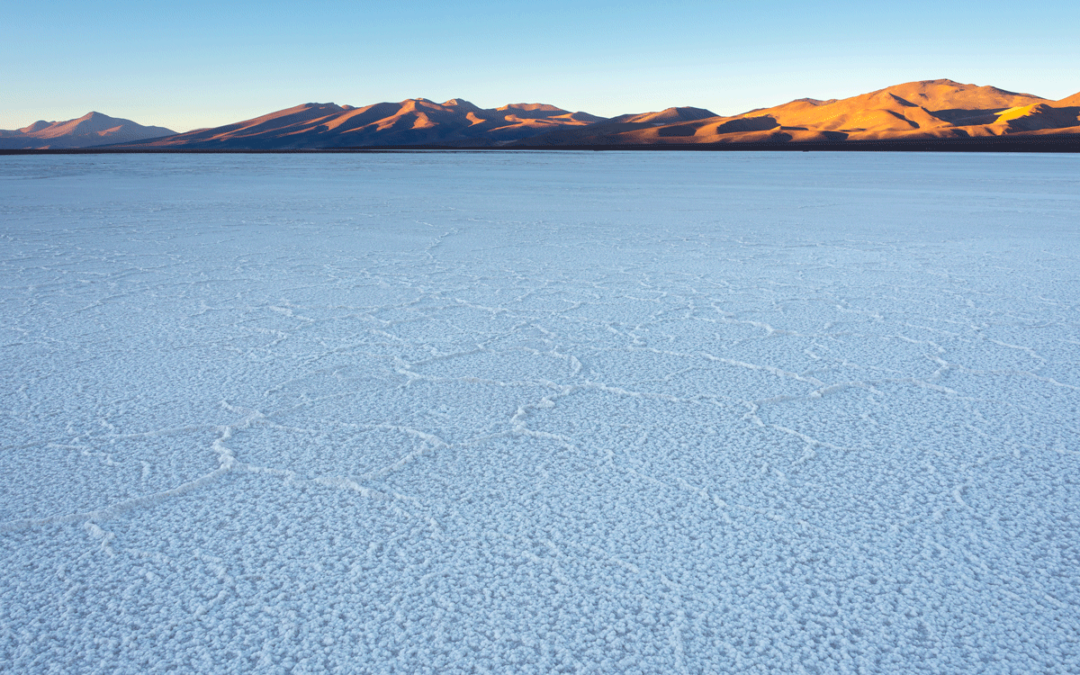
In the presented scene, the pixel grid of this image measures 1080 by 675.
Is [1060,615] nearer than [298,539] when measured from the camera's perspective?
Yes

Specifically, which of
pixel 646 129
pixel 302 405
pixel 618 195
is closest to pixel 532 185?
pixel 618 195

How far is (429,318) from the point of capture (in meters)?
2.61

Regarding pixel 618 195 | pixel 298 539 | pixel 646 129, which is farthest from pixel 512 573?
pixel 646 129

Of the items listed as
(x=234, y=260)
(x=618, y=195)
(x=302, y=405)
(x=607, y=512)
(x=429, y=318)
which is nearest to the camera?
(x=607, y=512)

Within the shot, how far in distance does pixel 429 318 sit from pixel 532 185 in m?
7.89

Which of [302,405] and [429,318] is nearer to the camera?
[302,405]

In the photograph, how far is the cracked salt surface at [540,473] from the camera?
967mm

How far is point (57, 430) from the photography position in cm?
162

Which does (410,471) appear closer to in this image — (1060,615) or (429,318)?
(1060,615)

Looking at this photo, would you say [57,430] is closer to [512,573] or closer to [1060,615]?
[512,573]

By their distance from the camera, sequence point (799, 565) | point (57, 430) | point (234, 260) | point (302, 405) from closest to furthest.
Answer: point (799, 565)
point (57, 430)
point (302, 405)
point (234, 260)

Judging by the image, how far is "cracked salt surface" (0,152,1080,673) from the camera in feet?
3.17

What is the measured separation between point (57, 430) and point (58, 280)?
200 cm

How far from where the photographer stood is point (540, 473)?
1416 mm
